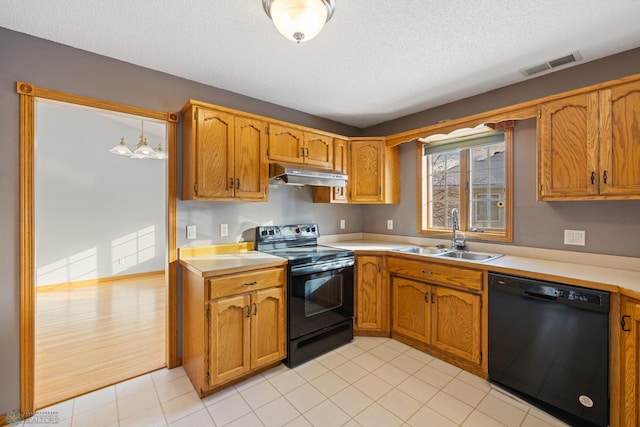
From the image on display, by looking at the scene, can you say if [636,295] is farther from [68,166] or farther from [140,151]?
[68,166]

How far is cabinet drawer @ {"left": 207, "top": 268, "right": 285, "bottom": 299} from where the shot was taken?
6.35 ft

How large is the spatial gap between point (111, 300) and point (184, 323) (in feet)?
8.33

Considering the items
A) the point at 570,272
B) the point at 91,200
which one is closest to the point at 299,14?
the point at 570,272

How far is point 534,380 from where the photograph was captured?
1.82 meters

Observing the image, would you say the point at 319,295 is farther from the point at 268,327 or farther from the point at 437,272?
the point at 437,272

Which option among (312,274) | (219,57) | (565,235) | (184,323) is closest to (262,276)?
(312,274)

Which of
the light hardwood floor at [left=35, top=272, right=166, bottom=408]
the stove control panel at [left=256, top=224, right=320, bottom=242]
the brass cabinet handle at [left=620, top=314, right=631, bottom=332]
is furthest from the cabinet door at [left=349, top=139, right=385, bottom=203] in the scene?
the light hardwood floor at [left=35, top=272, right=166, bottom=408]

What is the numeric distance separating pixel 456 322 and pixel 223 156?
7.81 feet

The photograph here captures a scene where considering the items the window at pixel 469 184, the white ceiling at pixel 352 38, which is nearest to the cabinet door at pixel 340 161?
the white ceiling at pixel 352 38

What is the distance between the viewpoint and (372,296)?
9.18 ft

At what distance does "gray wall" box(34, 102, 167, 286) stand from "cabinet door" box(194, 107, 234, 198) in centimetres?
246

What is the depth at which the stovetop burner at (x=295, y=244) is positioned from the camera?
2.47 meters

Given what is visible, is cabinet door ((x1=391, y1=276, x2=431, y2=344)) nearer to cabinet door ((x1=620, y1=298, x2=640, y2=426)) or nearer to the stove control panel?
the stove control panel

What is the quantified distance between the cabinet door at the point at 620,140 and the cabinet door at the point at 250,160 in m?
2.47
